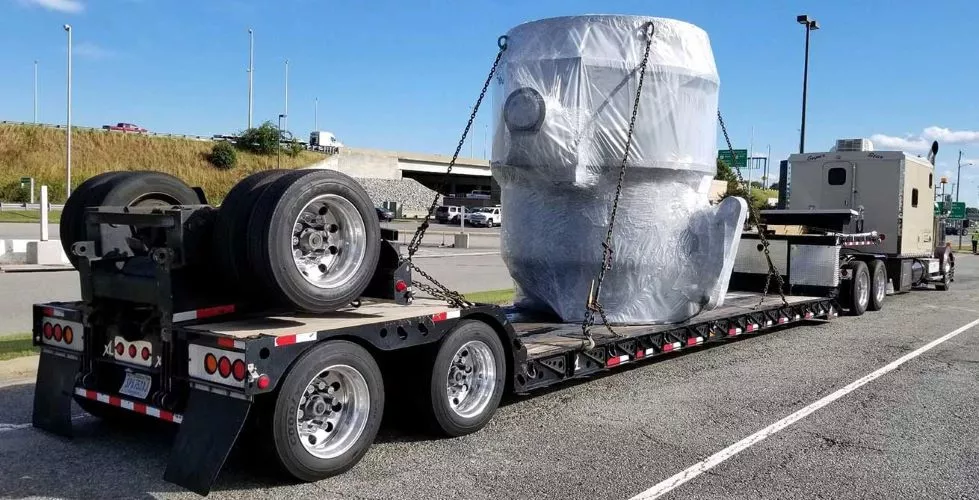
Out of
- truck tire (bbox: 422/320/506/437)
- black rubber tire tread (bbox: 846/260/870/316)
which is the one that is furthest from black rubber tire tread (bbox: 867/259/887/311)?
truck tire (bbox: 422/320/506/437)

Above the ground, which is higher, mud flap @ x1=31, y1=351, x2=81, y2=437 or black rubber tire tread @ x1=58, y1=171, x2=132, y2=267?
black rubber tire tread @ x1=58, y1=171, x2=132, y2=267

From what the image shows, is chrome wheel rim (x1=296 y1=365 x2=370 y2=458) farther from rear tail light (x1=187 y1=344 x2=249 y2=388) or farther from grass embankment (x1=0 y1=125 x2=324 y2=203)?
grass embankment (x1=0 y1=125 x2=324 y2=203)

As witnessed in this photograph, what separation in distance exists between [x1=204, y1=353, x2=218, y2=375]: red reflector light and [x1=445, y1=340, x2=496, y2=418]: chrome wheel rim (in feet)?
5.78

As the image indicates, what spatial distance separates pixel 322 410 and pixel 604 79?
458cm

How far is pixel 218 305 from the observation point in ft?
16.5

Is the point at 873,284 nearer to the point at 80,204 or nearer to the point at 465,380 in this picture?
the point at 465,380

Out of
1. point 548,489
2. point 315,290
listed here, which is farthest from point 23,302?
point 548,489

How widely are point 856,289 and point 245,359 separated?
11541mm

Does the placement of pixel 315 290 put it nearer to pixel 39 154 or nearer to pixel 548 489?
pixel 548 489

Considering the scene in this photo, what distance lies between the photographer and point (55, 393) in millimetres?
5582

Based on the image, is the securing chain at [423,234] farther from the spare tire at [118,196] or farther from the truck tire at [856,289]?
the truck tire at [856,289]

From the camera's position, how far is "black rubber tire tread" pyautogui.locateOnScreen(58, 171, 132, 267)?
5.61m

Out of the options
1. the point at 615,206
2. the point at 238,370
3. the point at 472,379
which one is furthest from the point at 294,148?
the point at 238,370

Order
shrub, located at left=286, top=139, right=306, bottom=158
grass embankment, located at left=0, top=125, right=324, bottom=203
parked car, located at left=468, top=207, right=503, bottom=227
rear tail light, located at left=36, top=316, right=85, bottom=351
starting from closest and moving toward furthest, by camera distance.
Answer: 1. rear tail light, located at left=36, top=316, right=85, bottom=351
2. parked car, located at left=468, top=207, right=503, bottom=227
3. grass embankment, located at left=0, top=125, right=324, bottom=203
4. shrub, located at left=286, top=139, right=306, bottom=158
